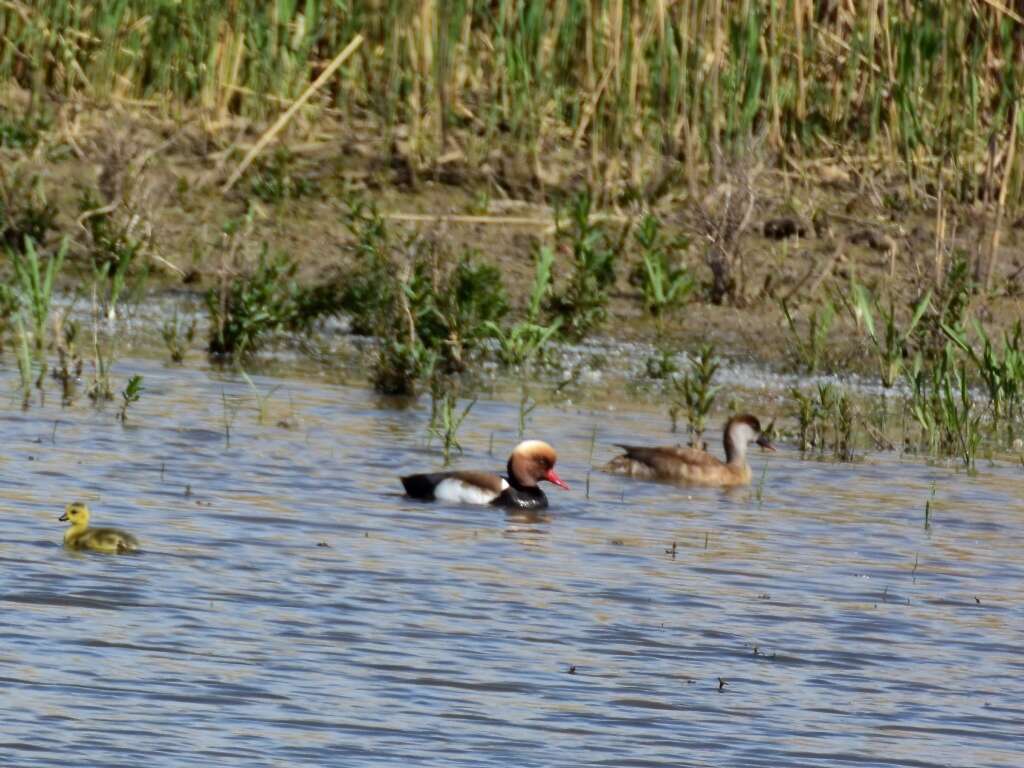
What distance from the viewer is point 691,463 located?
1080cm

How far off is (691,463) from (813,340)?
3.06 meters

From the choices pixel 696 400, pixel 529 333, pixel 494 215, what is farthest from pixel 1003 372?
pixel 494 215

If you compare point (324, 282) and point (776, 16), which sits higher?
point (776, 16)

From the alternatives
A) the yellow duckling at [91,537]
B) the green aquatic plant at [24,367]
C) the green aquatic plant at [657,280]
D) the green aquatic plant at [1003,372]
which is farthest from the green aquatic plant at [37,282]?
the green aquatic plant at [1003,372]

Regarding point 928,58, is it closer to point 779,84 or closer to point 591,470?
point 779,84

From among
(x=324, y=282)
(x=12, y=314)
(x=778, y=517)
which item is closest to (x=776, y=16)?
(x=324, y=282)

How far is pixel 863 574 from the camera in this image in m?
8.79

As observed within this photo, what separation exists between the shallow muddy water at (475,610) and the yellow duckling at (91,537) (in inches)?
2.2

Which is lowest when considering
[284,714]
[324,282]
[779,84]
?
[284,714]

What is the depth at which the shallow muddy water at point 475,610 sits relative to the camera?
6.29 meters

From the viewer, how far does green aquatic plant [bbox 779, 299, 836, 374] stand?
13555mm

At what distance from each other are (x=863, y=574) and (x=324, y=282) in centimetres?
667

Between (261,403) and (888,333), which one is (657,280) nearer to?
(888,333)

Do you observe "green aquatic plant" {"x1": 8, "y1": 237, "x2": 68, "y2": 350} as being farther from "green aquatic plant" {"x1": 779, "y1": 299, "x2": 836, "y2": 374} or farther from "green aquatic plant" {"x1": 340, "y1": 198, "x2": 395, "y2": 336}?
"green aquatic plant" {"x1": 779, "y1": 299, "x2": 836, "y2": 374}
